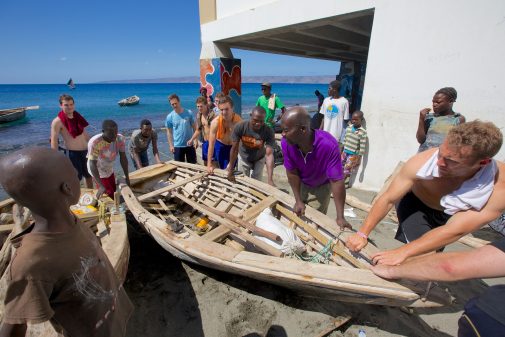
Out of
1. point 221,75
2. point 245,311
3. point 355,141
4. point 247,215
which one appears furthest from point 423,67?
point 221,75

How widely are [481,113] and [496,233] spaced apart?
1825mm

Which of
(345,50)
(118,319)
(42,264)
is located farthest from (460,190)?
(345,50)

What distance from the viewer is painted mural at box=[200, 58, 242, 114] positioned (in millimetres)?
7355

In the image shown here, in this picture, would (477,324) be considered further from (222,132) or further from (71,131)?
(71,131)

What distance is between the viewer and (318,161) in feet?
9.23

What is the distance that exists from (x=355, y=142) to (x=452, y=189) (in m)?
3.05

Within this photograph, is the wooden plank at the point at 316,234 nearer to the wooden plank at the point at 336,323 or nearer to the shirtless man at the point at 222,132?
the wooden plank at the point at 336,323

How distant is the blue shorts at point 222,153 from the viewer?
484 cm

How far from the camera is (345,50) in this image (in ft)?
35.0

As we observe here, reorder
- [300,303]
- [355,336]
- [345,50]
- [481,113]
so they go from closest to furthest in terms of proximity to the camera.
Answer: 1. [355,336]
2. [300,303]
3. [481,113]
4. [345,50]

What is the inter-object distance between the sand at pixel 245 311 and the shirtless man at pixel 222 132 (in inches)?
80.1

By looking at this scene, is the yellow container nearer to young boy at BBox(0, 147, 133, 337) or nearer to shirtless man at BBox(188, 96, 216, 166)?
shirtless man at BBox(188, 96, 216, 166)

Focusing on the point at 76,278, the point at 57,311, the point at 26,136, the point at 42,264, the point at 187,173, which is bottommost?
the point at 26,136

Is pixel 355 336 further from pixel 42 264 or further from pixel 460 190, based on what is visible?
pixel 42 264
